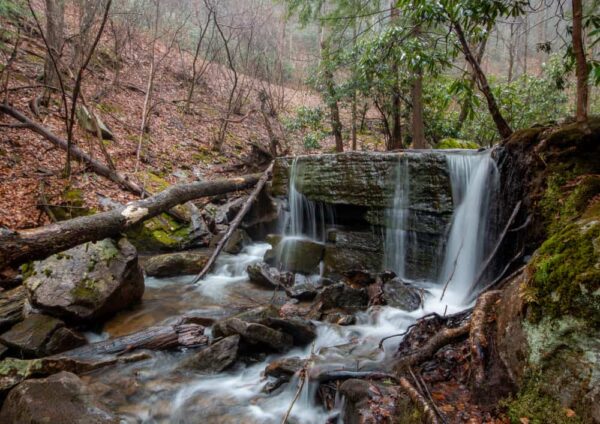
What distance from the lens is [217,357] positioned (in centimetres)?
426

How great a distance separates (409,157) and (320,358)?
450 centimetres

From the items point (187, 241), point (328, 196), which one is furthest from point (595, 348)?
point (187, 241)

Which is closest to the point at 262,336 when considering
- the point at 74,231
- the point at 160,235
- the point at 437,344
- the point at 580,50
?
the point at 437,344

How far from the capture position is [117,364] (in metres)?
4.22

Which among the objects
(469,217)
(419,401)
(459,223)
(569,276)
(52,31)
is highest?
(52,31)

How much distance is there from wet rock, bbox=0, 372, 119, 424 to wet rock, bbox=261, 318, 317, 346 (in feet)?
6.73

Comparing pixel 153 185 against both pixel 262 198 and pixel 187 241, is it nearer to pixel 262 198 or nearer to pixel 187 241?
pixel 187 241

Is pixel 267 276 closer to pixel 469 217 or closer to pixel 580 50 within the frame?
pixel 469 217

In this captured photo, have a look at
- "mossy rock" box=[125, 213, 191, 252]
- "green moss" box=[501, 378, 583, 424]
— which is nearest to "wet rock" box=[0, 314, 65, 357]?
"mossy rock" box=[125, 213, 191, 252]

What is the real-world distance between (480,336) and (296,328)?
2434 mm

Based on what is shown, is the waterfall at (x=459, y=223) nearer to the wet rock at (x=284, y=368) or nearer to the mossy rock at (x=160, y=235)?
the wet rock at (x=284, y=368)

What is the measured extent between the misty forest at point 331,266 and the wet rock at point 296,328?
3 centimetres

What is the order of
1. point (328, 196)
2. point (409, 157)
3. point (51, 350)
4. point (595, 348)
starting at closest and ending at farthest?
point (595, 348) < point (51, 350) < point (409, 157) < point (328, 196)

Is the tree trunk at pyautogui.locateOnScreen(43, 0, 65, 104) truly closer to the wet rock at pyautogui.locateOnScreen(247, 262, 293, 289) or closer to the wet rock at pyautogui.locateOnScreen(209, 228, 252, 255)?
the wet rock at pyautogui.locateOnScreen(209, 228, 252, 255)
